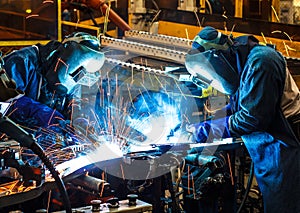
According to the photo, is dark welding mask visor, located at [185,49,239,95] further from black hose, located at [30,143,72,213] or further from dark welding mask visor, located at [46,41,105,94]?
black hose, located at [30,143,72,213]

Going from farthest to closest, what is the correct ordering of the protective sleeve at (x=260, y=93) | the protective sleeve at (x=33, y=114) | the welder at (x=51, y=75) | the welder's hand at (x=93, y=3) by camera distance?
the welder's hand at (x=93, y=3) → the protective sleeve at (x=33, y=114) → the welder at (x=51, y=75) → the protective sleeve at (x=260, y=93)

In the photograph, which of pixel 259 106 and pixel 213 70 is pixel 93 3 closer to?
pixel 213 70

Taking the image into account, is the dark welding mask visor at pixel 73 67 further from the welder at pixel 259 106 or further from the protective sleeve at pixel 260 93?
the protective sleeve at pixel 260 93

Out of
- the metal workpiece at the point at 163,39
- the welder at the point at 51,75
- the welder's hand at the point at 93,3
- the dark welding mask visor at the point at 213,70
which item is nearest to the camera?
the dark welding mask visor at the point at 213,70

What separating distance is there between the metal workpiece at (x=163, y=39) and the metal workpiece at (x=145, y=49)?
1.02 ft

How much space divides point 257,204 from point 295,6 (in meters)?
4.93

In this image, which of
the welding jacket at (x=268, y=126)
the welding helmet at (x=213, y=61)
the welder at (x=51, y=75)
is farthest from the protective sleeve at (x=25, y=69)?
the welding jacket at (x=268, y=126)

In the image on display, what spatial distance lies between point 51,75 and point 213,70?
1167 mm

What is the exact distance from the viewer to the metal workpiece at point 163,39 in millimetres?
5159

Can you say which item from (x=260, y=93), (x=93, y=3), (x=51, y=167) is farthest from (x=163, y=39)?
(x=51, y=167)

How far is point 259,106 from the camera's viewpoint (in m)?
3.39

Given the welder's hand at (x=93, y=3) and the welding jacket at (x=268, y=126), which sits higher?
the welder's hand at (x=93, y=3)

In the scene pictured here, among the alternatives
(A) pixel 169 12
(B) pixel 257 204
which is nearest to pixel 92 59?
(B) pixel 257 204

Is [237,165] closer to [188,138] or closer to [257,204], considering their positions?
[257,204]
